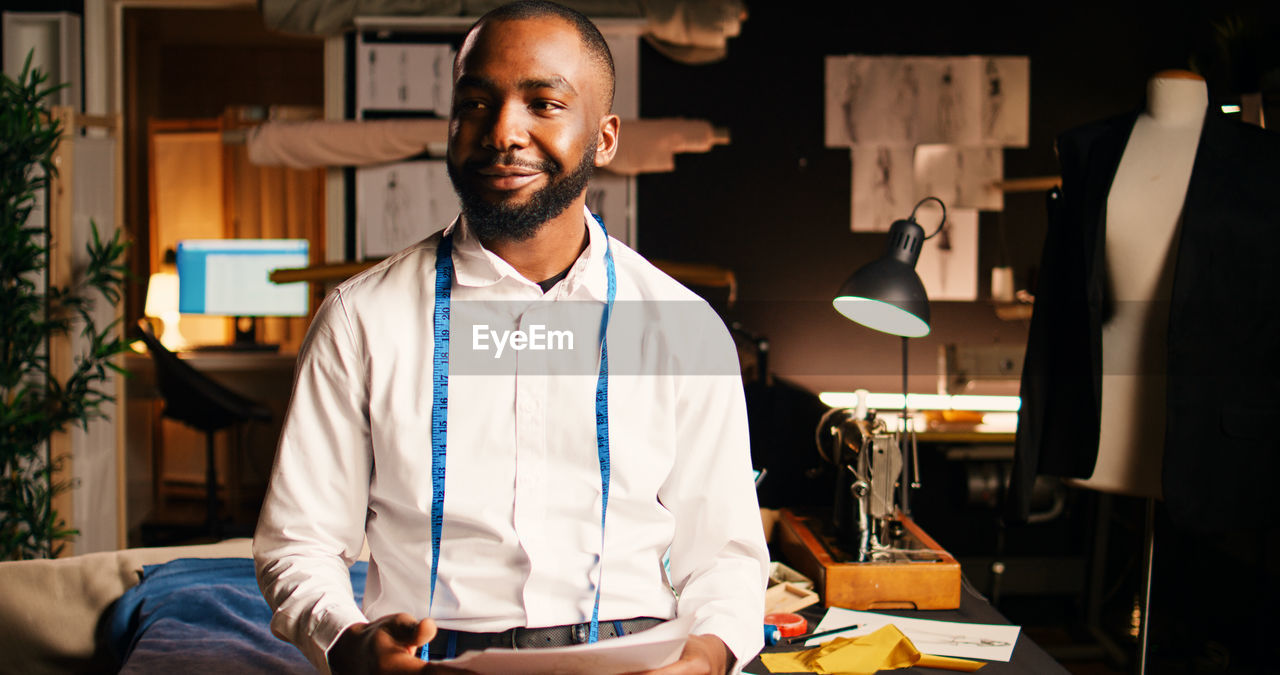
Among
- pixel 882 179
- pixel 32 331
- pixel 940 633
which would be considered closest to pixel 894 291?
pixel 940 633

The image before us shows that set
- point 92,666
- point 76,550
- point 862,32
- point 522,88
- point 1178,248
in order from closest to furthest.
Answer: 1. point 522,88
2. point 92,666
3. point 1178,248
4. point 76,550
5. point 862,32

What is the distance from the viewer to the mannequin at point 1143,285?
2.31 m

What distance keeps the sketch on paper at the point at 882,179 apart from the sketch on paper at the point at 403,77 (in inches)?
75.7

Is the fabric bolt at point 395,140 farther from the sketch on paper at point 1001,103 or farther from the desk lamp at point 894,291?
the desk lamp at point 894,291

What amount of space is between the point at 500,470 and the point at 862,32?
145 inches

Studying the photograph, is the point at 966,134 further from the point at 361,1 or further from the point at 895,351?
the point at 361,1

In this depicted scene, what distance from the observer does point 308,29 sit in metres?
4.22

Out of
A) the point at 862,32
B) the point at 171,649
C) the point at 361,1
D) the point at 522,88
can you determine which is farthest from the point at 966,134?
the point at 171,649

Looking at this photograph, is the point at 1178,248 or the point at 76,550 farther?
the point at 76,550

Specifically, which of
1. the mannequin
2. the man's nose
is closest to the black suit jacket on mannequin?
the mannequin

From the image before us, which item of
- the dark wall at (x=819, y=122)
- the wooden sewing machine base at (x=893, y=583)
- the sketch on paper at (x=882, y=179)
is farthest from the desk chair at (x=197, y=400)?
the wooden sewing machine base at (x=893, y=583)

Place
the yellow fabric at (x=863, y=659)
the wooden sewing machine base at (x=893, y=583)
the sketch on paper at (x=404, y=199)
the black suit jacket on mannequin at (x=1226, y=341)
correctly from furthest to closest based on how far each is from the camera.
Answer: the sketch on paper at (x=404, y=199), the black suit jacket on mannequin at (x=1226, y=341), the wooden sewing machine base at (x=893, y=583), the yellow fabric at (x=863, y=659)

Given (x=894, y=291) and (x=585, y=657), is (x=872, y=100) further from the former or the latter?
(x=585, y=657)

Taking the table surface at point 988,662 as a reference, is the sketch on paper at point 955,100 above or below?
above
